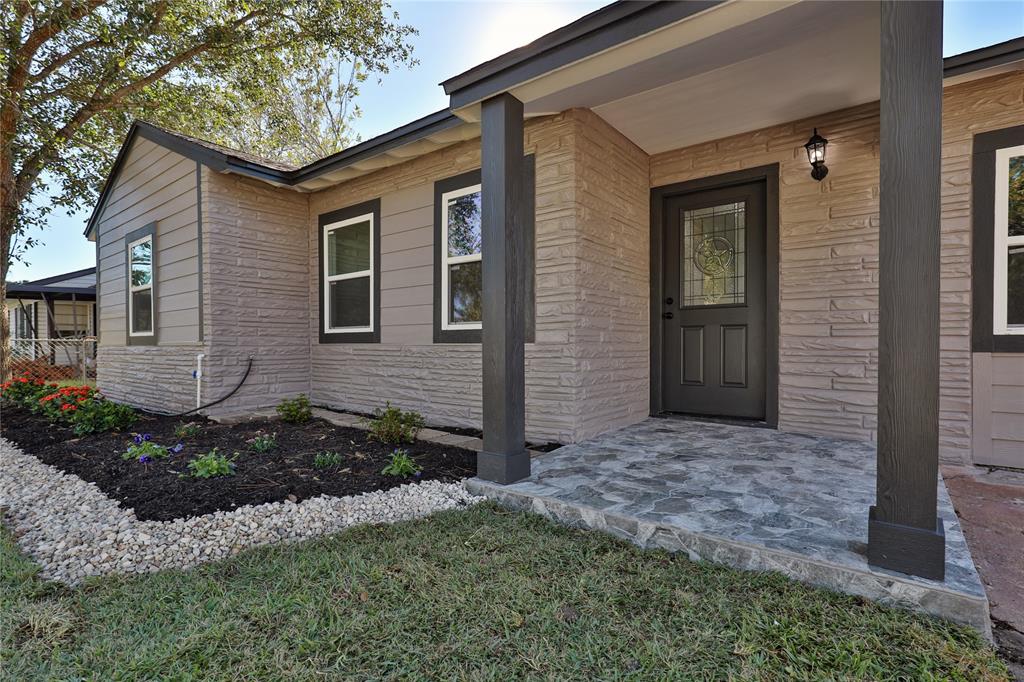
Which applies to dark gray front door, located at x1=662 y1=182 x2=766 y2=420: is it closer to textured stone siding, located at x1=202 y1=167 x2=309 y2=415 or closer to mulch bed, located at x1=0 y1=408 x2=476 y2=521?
mulch bed, located at x1=0 y1=408 x2=476 y2=521

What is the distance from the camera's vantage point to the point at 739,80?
337 centimetres

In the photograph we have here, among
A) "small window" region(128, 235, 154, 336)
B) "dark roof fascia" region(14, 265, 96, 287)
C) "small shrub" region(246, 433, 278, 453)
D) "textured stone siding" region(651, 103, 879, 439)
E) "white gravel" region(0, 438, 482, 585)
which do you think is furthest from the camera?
"dark roof fascia" region(14, 265, 96, 287)

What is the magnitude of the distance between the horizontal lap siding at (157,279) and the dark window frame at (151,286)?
63 mm

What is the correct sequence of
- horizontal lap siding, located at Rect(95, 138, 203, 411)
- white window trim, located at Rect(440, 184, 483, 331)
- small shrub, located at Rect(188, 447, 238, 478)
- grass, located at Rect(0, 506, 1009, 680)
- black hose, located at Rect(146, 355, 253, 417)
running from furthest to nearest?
horizontal lap siding, located at Rect(95, 138, 203, 411), black hose, located at Rect(146, 355, 253, 417), white window trim, located at Rect(440, 184, 483, 331), small shrub, located at Rect(188, 447, 238, 478), grass, located at Rect(0, 506, 1009, 680)

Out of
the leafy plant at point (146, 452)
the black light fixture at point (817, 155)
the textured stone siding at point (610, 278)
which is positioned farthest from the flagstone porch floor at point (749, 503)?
the leafy plant at point (146, 452)

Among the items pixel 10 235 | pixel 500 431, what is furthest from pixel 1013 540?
pixel 10 235

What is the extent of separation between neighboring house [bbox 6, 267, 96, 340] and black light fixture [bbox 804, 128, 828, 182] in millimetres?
16647

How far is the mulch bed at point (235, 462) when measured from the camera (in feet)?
9.30

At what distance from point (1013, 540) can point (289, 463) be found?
415 cm

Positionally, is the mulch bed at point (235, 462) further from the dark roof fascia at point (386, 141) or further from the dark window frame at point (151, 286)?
the dark roof fascia at point (386, 141)

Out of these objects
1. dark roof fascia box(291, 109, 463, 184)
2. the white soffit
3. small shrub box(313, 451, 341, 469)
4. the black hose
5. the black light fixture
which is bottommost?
small shrub box(313, 451, 341, 469)

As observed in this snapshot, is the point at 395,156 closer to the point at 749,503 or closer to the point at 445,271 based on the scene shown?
the point at 445,271

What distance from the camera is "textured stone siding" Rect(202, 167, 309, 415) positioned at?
5.39 m

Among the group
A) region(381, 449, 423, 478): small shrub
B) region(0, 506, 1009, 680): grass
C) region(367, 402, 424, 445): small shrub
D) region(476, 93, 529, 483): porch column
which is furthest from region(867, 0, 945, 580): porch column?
region(367, 402, 424, 445): small shrub
